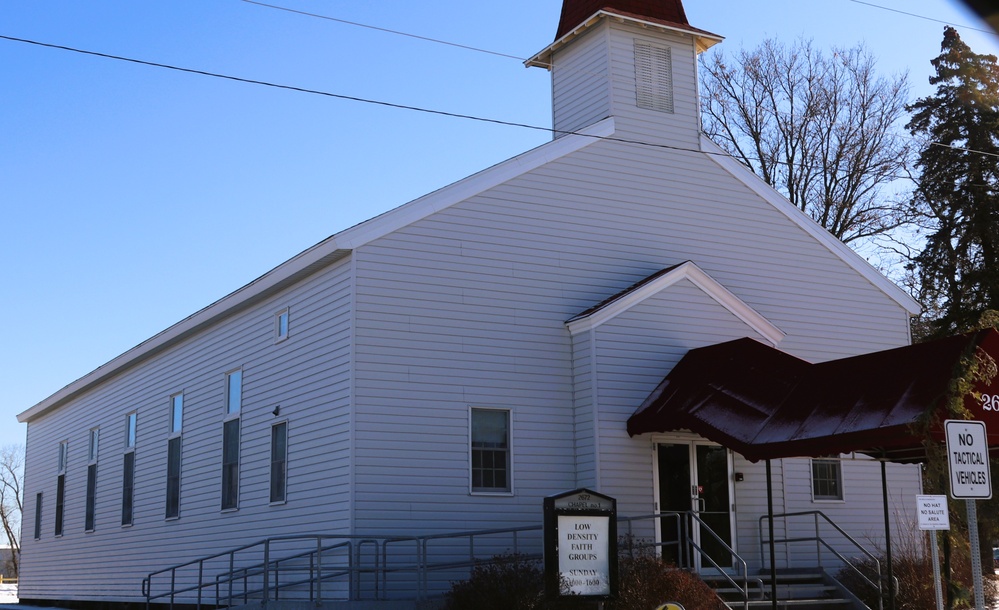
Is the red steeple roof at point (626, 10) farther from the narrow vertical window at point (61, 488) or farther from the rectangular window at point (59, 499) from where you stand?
the rectangular window at point (59, 499)

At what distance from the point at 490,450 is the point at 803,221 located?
344 inches

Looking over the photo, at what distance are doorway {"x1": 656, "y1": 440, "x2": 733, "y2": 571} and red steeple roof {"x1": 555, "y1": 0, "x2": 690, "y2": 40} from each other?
28.3 feet

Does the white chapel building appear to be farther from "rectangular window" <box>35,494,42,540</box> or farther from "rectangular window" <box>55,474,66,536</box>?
"rectangular window" <box>35,494,42,540</box>

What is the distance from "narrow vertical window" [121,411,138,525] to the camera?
28194 millimetres

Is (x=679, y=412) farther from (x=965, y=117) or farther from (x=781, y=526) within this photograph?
(x=965, y=117)

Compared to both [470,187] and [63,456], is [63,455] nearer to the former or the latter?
[63,456]

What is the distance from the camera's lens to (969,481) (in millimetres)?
10602

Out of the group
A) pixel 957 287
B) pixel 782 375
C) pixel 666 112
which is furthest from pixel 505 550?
pixel 957 287

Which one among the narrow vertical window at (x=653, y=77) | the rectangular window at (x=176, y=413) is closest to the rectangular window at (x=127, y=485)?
the rectangular window at (x=176, y=413)

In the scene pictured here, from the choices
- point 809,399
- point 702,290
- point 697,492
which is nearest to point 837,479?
point 697,492

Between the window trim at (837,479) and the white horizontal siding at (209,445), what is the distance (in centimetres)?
919

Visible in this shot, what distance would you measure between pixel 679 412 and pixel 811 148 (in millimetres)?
23202

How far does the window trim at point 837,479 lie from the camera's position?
2181cm

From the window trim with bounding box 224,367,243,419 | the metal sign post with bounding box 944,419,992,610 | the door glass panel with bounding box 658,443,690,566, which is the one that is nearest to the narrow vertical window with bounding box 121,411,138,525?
the window trim with bounding box 224,367,243,419
